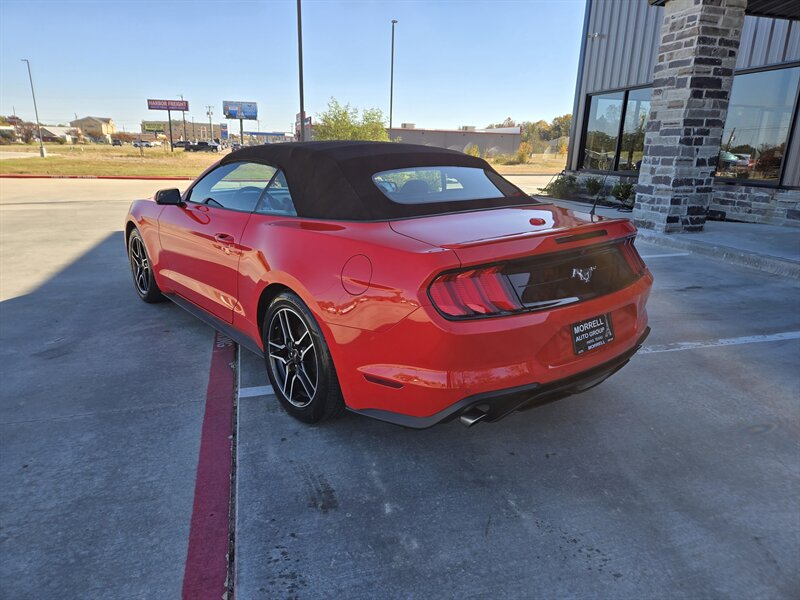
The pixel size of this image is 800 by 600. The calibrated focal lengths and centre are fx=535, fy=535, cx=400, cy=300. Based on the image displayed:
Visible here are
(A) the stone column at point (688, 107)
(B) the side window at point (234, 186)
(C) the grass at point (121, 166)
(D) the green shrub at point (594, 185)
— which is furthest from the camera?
(C) the grass at point (121, 166)

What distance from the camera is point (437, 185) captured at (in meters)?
3.38

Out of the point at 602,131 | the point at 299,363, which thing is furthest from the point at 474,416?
the point at 602,131

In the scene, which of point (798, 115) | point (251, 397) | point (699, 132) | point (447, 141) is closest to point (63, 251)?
point (251, 397)

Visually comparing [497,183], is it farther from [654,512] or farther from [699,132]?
[699,132]

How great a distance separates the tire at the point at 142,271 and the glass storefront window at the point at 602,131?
42.2 feet

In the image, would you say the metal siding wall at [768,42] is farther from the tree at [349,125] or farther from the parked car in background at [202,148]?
the parked car in background at [202,148]

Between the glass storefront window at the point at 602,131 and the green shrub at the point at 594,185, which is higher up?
the glass storefront window at the point at 602,131

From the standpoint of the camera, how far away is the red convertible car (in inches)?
90.0

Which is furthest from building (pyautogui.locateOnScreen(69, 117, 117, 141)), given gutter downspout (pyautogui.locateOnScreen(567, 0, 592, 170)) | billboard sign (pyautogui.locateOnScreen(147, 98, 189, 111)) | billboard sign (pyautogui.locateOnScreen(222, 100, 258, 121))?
gutter downspout (pyautogui.locateOnScreen(567, 0, 592, 170))

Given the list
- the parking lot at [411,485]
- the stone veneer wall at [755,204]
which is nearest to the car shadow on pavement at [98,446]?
the parking lot at [411,485]

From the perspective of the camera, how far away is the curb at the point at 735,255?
6.50 m

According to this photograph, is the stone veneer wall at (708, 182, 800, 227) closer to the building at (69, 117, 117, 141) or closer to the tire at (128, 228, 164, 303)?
the tire at (128, 228, 164, 303)

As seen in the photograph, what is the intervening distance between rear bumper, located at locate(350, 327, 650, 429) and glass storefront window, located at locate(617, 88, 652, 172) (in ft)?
40.4

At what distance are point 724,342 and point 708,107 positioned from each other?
5438 mm
